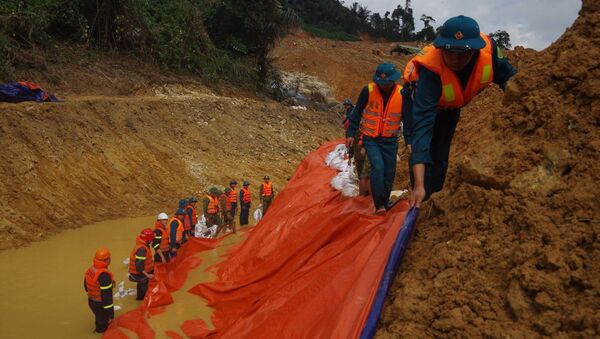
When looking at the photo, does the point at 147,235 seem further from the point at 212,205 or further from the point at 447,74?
the point at 447,74

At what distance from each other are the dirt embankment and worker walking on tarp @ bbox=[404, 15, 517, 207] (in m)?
8.23

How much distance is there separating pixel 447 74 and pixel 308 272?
5.71ft

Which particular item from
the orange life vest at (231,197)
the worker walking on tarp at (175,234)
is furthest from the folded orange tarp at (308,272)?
the orange life vest at (231,197)

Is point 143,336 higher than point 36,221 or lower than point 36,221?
higher

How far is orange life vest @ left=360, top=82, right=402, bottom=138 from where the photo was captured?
14.0ft

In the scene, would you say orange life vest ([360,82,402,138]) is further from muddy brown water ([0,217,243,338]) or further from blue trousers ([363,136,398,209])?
muddy brown water ([0,217,243,338])

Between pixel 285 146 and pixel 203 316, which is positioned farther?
pixel 285 146

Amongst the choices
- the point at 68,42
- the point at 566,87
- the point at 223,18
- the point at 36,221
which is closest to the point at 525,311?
the point at 566,87

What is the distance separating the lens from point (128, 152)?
42.1 ft

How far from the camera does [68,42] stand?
53.6ft

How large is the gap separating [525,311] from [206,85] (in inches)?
707

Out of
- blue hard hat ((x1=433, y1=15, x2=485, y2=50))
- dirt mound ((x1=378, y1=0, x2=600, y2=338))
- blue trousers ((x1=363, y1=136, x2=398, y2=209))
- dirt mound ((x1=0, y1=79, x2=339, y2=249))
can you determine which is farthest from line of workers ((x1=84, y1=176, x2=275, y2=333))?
blue hard hat ((x1=433, y1=15, x2=485, y2=50))

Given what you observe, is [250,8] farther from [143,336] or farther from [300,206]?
[143,336]

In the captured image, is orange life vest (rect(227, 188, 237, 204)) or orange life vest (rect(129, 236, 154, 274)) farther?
orange life vest (rect(227, 188, 237, 204))
